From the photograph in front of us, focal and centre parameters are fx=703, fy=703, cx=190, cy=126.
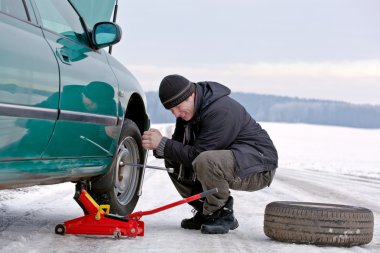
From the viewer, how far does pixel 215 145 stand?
4.58m

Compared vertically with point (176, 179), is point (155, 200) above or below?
below

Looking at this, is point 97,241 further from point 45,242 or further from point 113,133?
point 113,133

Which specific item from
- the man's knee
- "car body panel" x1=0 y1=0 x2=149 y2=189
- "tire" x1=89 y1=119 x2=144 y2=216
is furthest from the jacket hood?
"tire" x1=89 y1=119 x2=144 y2=216

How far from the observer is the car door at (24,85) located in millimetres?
3270

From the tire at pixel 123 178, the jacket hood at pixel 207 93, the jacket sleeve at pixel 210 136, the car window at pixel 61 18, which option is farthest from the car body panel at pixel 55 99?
the jacket hood at pixel 207 93

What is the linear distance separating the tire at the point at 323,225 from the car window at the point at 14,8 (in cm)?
189

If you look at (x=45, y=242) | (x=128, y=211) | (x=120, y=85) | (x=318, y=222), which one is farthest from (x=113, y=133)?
(x=318, y=222)

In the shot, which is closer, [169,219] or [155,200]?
[169,219]

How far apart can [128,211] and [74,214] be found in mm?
526

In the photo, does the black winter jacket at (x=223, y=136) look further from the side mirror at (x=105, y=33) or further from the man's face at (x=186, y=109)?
the side mirror at (x=105, y=33)

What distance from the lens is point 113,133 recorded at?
15.7 feet

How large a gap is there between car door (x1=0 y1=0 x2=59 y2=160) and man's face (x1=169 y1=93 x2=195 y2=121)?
102 cm

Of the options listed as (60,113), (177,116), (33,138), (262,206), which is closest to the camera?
(33,138)

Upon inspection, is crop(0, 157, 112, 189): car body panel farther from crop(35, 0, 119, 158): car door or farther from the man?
the man
